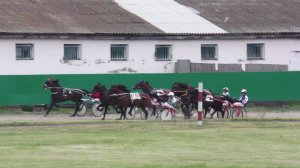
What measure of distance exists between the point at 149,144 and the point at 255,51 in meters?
37.3

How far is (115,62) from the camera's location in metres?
61.2

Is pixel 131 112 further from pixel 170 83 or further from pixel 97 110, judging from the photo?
pixel 170 83

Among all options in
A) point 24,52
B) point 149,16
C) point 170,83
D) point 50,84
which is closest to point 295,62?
point 149,16

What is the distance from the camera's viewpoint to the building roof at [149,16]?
5880 centimetres

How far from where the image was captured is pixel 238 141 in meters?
30.5

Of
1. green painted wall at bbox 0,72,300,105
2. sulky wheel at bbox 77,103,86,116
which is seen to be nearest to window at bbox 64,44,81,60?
Result: green painted wall at bbox 0,72,300,105

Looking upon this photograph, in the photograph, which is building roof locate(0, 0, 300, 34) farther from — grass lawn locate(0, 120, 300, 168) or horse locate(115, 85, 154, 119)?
grass lawn locate(0, 120, 300, 168)

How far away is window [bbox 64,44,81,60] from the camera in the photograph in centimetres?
5953

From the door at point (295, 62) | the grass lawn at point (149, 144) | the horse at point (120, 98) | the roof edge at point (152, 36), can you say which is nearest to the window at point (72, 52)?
the roof edge at point (152, 36)

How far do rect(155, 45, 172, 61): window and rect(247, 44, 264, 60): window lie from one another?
5259mm

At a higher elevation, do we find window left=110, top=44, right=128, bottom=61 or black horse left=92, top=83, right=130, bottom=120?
window left=110, top=44, right=128, bottom=61

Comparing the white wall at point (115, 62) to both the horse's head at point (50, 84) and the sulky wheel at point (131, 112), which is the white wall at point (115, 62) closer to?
the horse's head at point (50, 84)

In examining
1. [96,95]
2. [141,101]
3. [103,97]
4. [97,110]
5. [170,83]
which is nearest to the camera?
[141,101]

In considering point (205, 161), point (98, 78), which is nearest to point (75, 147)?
point (205, 161)
